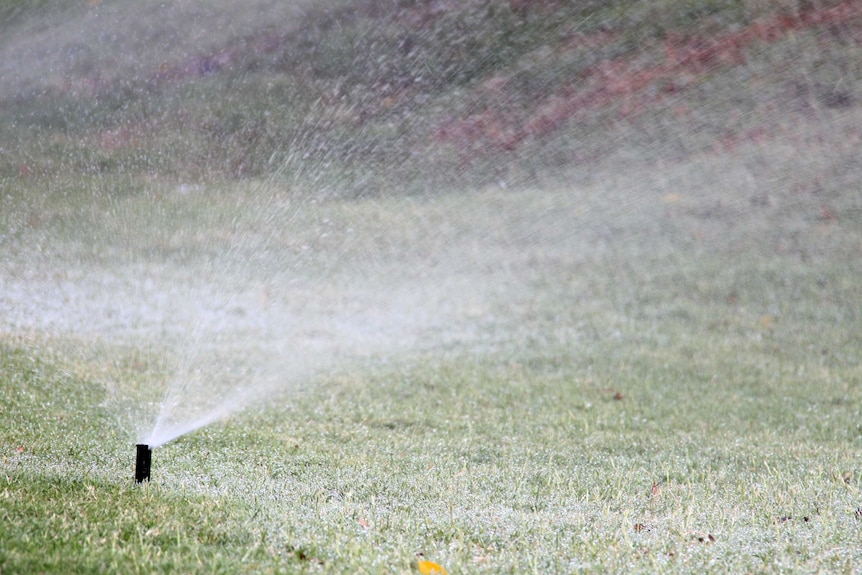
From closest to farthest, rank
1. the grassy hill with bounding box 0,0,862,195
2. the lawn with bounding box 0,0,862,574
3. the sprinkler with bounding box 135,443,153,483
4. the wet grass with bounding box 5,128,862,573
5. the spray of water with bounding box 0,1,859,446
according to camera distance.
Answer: the wet grass with bounding box 5,128,862,573, the lawn with bounding box 0,0,862,574, the sprinkler with bounding box 135,443,153,483, the spray of water with bounding box 0,1,859,446, the grassy hill with bounding box 0,0,862,195

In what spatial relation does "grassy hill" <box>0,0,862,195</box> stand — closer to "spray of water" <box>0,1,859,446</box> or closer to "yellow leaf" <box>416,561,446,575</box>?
"spray of water" <box>0,1,859,446</box>

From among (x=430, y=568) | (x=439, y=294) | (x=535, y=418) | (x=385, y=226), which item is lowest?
(x=439, y=294)

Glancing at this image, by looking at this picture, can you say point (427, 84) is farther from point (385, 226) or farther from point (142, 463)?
point (142, 463)

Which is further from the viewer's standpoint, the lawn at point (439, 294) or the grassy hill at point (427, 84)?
the grassy hill at point (427, 84)

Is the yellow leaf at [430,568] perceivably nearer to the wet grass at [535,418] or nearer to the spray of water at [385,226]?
the wet grass at [535,418]

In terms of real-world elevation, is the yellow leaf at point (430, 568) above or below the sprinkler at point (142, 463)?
above

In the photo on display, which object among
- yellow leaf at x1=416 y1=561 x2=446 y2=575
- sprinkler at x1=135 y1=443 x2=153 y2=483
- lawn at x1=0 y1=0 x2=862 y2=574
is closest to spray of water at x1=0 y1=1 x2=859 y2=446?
lawn at x1=0 y1=0 x2=862 y2=574

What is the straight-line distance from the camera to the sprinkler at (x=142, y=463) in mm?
4051

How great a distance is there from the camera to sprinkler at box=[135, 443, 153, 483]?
4.05 meters

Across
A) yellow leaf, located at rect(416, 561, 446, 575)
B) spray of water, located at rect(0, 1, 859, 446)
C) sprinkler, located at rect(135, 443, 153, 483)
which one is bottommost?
spray of water, located at rect(0, 1, 859, 446)

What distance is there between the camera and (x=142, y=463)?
408cm

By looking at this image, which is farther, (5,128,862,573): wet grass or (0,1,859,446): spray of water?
(0,1,859,446): spray of water

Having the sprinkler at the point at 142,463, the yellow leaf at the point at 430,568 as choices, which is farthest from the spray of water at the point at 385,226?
the yellow leaf at the point at 430,568

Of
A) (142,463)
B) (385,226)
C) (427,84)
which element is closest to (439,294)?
(385,226)
